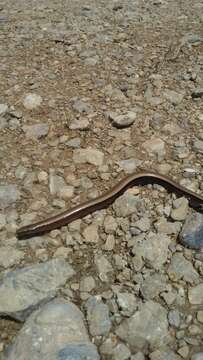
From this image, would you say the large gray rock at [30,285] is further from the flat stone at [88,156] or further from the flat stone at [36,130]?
the flat stone at [36,130]

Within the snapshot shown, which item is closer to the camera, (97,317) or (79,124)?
(97,317)

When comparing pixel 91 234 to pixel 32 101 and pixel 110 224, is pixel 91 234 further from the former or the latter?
pixel 32 101

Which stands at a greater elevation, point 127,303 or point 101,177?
point 101,177

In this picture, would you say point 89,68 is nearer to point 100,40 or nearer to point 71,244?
point 100,40

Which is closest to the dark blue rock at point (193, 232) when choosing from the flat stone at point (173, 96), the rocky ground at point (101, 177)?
the rocky ground at point (101, 177)

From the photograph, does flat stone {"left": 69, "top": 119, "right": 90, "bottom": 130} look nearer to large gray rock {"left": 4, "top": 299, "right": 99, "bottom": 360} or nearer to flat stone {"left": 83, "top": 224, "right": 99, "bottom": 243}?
flat stone {"left": 83, "top": 224, "right": 99, "bottom": 243}

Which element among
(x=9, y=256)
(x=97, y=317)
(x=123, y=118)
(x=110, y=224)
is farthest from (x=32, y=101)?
(x=97, y=317)
